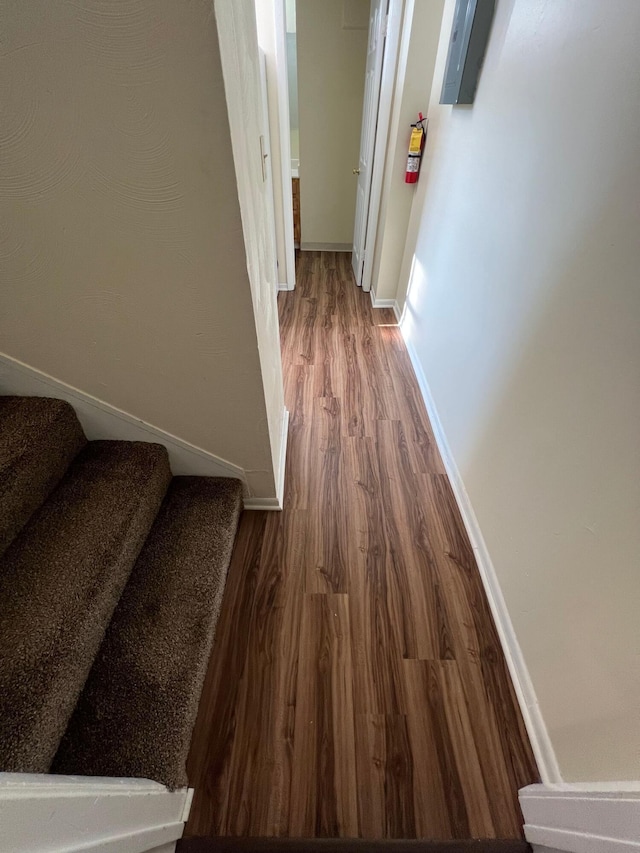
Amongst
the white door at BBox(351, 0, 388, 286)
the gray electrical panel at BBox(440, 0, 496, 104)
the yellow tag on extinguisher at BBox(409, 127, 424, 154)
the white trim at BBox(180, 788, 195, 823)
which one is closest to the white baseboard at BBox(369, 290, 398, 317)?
the white door at BBox(351, 0, 388, 286)

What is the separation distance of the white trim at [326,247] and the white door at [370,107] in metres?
0.88

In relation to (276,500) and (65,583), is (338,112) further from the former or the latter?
(65,583)

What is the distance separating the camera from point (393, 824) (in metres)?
0.90

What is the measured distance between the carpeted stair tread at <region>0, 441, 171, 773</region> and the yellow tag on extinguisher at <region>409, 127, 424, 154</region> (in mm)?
2298

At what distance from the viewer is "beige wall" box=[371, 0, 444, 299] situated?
193cm

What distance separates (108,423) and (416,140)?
7.64 ft

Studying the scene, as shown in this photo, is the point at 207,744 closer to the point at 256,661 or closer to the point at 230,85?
the point at 256,661

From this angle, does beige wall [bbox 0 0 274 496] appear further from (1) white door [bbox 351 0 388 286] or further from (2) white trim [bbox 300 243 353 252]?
A: (2) white trim [bbox 300 243 353 252]

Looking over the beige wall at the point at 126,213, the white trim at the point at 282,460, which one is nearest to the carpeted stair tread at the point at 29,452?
the beige wall at the point at 126,213

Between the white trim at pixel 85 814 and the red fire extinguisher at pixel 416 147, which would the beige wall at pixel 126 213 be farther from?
the red fire extinguisher at pixel 416 147

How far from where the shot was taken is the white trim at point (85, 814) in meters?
0.44

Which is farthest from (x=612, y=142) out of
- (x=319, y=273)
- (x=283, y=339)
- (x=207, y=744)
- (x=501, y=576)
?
(x=319, y=273)

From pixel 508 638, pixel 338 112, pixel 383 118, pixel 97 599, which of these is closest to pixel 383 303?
pixel 383 118

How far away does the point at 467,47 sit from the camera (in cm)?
138
